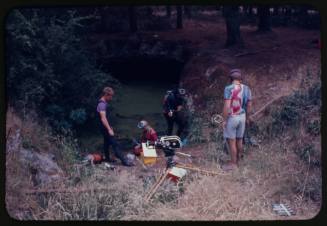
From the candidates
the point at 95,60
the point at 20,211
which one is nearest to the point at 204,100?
the point at 95,60

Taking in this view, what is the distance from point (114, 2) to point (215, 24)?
1003 cm

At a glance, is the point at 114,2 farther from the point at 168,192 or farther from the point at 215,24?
the point at 215,24

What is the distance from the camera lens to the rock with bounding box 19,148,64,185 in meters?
6.86

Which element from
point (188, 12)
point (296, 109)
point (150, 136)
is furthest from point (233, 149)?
point (188, 12)

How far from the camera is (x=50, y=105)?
9914 millimetres

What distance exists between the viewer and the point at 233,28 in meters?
12.6

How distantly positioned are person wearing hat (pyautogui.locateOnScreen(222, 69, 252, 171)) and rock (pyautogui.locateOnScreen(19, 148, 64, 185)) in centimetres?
255

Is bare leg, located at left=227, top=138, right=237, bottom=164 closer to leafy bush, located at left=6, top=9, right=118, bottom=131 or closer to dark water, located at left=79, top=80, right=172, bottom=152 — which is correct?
dark water, located at left=79, top=80, right=172, bottom=152

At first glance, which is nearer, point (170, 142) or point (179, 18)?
point (170, 142)

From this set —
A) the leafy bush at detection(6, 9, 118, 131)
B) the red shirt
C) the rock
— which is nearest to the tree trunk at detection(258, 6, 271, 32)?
the leafy bush at detection(6, 9, 118, 131)

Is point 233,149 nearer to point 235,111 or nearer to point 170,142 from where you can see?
point 235,111

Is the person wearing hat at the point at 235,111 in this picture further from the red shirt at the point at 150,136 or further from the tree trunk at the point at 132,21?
the tree trunk at the point at 132,21

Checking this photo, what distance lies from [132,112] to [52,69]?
2.11 m

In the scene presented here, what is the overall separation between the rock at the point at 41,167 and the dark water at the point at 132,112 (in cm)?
189
